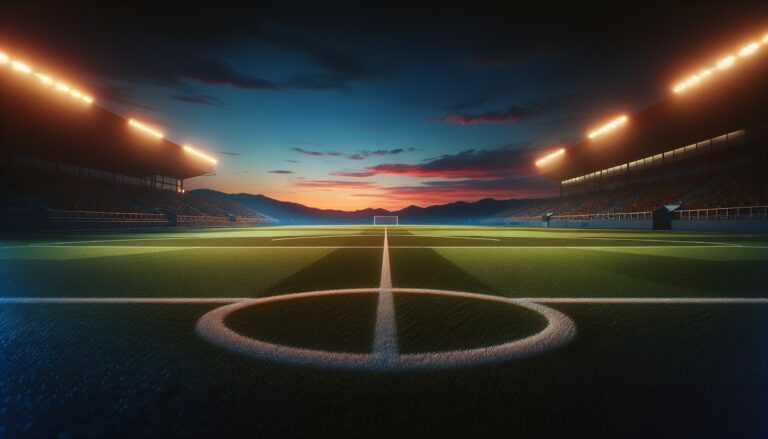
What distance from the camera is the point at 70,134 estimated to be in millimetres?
28719

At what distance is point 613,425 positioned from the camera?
4.04 ft

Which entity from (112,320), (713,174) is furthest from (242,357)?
(713,174)

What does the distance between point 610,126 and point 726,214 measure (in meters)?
15.9

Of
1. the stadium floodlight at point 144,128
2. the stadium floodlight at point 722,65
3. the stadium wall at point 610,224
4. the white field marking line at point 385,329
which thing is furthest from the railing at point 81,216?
the stadium floodlight at point 722,65

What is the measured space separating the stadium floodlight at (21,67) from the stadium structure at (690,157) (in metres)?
38.6

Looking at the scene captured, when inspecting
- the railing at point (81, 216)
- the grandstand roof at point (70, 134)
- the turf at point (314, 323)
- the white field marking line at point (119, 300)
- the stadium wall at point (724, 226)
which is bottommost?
the white field marking line at point (119, 300)

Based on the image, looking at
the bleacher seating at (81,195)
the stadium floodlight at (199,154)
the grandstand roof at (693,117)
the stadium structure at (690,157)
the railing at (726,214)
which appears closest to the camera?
the railing at (726,214)

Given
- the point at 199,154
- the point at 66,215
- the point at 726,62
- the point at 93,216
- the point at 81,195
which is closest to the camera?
the point at 726,62

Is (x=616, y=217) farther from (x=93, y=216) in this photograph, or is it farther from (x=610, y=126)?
(x=93, y=216)

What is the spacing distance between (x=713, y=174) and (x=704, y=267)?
36.1 metres

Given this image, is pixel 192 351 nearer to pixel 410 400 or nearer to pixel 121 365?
pixel 121 365

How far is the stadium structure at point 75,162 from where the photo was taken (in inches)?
913

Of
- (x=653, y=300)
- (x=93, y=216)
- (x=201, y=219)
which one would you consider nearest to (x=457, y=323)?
(x=653, y=300)

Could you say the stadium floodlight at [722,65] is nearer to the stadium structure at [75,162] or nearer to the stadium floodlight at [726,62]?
the stadium floodlight at [726,62]
